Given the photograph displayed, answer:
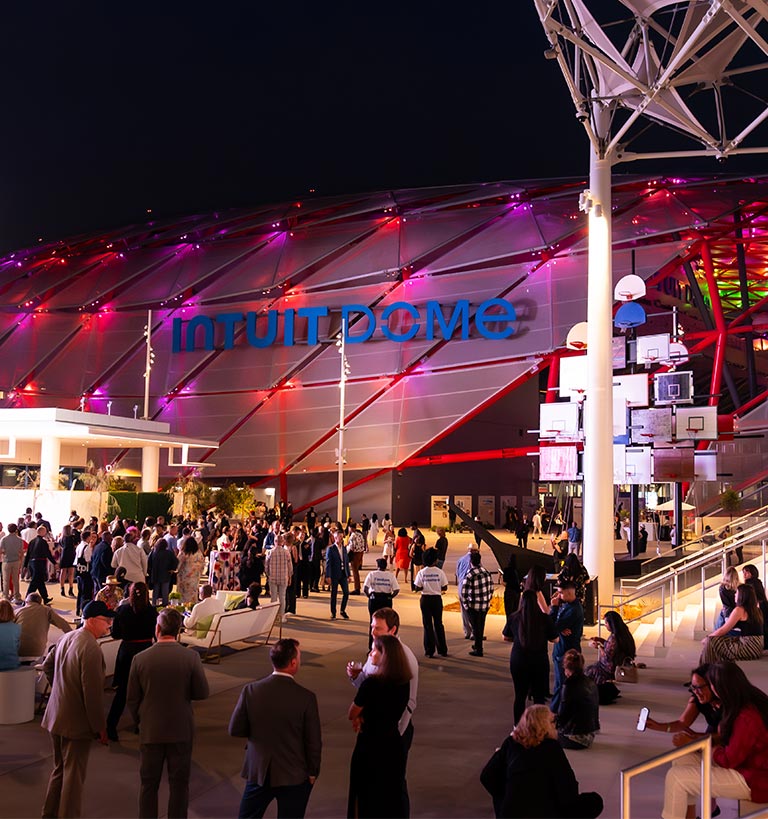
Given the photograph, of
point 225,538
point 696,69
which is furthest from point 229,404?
point 696,69

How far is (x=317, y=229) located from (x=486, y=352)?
12026mm

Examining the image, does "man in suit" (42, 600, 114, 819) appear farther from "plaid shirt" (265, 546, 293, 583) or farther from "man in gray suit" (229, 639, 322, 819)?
"plaid shirt" (265, 546, 293, 583)

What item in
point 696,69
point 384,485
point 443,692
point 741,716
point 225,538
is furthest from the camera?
point 384,485

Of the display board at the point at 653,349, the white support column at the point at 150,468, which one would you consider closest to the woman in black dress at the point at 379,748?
the display board at the point at 653,349

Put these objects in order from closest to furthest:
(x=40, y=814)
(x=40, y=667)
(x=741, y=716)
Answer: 1. (x=741, y=716)
2. (x=40, y=814)
3. (x=40, y=667)

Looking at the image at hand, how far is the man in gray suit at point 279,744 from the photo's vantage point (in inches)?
204

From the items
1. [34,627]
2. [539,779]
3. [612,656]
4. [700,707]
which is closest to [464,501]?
[612,656]

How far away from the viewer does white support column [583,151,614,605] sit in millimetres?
17766

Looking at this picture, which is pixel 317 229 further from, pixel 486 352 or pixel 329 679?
pixel 329 679

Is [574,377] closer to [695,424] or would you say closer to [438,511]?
[695,424]

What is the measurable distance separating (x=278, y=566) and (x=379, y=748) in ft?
35.5

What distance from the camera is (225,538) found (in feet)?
65.9

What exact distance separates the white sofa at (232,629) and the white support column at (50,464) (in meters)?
16.7

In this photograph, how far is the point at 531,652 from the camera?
9062 mm
